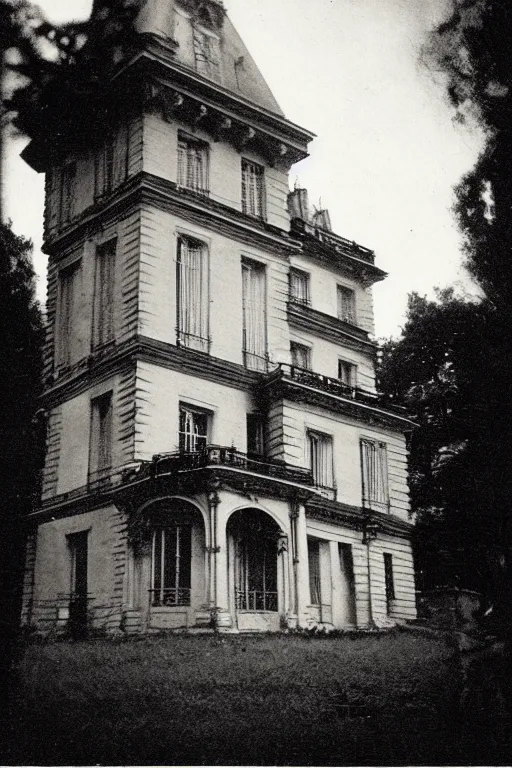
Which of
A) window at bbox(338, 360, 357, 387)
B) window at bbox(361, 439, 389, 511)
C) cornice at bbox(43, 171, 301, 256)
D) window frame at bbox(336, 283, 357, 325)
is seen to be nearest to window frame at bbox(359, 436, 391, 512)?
window at bbox(361, 439, 389, 511)

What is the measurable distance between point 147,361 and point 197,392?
1295 millimetres

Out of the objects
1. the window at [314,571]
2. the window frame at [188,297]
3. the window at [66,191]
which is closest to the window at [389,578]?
the window at [314,571]

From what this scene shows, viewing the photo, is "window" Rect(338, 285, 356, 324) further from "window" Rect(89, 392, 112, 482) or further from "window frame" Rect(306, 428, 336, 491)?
"window" Rect(89, 392, 112, 482)

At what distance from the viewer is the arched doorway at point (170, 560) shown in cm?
972

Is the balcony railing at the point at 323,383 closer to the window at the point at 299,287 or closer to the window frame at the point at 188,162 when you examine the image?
the window at the point at 299,287

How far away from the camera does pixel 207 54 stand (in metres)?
11.1

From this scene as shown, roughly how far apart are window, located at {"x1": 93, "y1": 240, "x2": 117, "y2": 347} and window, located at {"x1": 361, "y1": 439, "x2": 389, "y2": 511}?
4.35 meters

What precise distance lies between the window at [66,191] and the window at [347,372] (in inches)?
253


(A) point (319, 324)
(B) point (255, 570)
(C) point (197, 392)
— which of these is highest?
(A) point (319, 324)

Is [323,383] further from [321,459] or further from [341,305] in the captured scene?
[341,305]

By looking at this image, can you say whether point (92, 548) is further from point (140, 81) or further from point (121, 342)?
point (140, 81)

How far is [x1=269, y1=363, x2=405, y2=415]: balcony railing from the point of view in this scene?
45.4 feet

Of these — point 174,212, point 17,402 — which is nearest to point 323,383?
point 174,212

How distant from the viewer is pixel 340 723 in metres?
6.56
